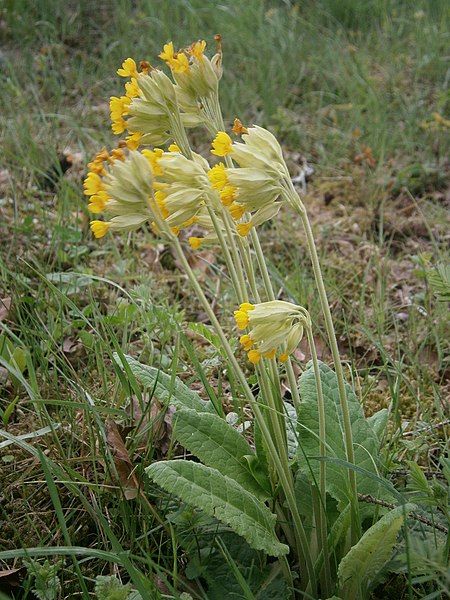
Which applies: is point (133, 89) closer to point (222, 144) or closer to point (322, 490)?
point (222, 144)

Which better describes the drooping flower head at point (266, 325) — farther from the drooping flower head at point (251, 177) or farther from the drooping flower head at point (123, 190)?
the drooping flower head at point (123, 190)

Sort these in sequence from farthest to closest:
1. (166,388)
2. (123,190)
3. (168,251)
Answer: (168,251) < (166,388) < (123,190)

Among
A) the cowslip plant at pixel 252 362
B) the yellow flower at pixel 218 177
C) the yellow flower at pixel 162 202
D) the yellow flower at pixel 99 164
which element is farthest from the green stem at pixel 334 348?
the yellow flower at pixel 99 164

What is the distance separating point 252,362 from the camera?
1.30 metres

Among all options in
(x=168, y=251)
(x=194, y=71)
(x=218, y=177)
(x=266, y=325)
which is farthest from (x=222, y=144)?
(x=168, y=251)

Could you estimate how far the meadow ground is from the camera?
1636mm

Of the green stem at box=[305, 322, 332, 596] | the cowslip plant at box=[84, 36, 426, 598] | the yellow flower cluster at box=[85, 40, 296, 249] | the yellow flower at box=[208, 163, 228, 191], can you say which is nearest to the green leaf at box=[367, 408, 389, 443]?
the cowslip plant at box=[84, 36, 426, 598]

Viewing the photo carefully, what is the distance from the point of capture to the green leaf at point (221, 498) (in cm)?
127

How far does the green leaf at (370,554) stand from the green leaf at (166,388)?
19.0 inches

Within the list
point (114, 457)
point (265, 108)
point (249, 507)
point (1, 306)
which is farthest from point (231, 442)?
point (265, 108)

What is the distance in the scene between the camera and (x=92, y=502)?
1593mm

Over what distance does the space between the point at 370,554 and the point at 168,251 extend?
1902 millimetres

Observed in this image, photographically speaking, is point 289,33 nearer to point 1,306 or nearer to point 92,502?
point 1,306

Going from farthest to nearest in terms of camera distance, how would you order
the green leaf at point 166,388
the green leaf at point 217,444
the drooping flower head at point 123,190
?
the green leaf at point 166,388
the green leaf at point 217,444
the drooping flower head at point 123,190
